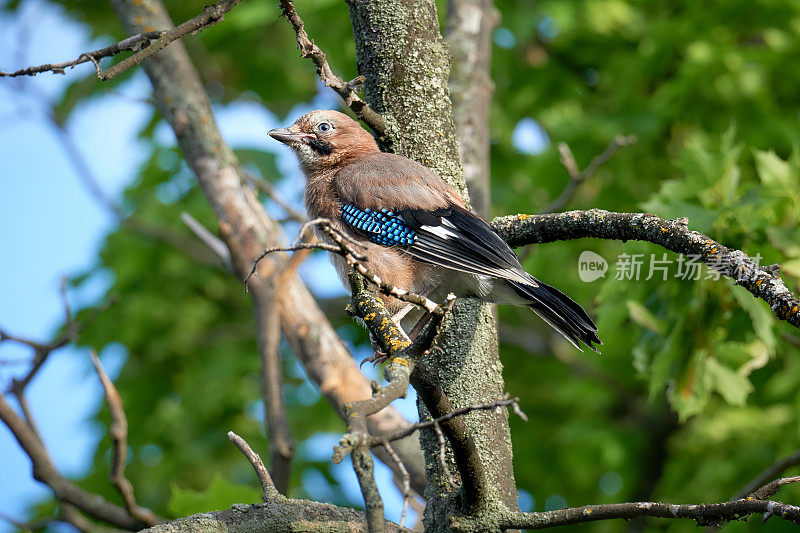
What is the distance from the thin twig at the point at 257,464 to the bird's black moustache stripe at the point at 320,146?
218 centimetres

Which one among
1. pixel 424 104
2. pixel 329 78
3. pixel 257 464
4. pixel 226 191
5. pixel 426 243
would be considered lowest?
pixel 257 464

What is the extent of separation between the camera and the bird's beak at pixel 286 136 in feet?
14.9

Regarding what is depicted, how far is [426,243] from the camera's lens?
350 cm

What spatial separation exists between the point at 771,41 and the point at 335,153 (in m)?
5.07

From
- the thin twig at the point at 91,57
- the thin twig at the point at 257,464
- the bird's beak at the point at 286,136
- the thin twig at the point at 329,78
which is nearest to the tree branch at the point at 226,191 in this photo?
the bird's beak at the point at 286,136

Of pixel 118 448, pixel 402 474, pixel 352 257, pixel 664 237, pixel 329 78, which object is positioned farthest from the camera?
pixel 118 448

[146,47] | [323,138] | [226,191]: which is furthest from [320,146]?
[146,47]

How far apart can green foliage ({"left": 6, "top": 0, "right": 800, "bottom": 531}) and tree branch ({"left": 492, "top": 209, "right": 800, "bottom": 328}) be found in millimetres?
3311

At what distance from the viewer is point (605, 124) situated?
741cm

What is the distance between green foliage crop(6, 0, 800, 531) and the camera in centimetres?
716

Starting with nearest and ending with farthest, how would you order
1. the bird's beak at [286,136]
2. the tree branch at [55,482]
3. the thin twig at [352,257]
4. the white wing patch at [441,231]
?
1. the thin twig at [352,257]
2. the white wing patch at [441,231]
3. the tree branch at [55,482]
4. the bird's beak at [286,136]

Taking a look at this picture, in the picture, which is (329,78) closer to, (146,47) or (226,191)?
(146,47)

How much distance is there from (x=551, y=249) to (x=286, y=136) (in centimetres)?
401

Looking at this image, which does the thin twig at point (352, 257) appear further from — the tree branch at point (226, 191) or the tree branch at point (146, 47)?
the tree branch at point (226, 191)
